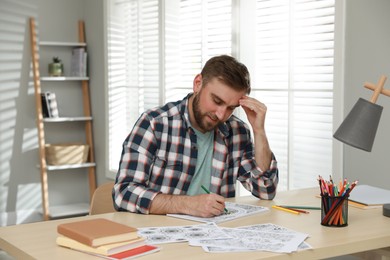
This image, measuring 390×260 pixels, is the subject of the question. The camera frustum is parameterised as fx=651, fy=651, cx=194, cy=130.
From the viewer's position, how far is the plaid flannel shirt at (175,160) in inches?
94.7

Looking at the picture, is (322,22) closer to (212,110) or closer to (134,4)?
(212,110)

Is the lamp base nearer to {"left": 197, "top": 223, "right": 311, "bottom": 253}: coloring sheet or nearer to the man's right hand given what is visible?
Answer: {"left": 197, "top": 223, "right": 311, "bottom": 253}: coloring sheet

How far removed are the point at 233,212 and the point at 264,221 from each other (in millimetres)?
153

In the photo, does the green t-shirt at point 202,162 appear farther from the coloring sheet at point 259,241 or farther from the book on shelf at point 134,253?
the book on shelf at point 134,253

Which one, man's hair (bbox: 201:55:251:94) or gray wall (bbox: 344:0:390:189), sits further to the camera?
gray wall (bbox: 344:0:390:189)

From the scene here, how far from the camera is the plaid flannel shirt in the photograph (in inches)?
94.7

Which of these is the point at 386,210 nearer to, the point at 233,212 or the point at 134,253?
the point at 233,212

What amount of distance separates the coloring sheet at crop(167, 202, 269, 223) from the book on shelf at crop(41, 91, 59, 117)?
337cm

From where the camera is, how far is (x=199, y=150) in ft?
8.66

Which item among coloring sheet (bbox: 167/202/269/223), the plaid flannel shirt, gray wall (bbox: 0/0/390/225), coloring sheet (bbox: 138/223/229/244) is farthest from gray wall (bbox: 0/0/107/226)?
coloring sheet (bbox: 138/223/229/244)

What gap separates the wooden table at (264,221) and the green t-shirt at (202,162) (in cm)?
31

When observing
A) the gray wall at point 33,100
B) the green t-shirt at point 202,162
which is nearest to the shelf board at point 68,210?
the gray wall at point 33,100

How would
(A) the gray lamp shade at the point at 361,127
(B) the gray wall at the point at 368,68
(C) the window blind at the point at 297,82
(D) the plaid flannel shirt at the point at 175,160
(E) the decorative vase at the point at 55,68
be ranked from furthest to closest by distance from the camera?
(E) the decorative vase at the point at 55,68
(C) the window blind at the point at 297,82
(B) the gray wall at the point at 368,68
(D) the plaid flannel shirt at the point at 175,160
(A) the gray lamp shade at the point at 361,127

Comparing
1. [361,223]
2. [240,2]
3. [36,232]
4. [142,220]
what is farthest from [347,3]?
[36,232]
